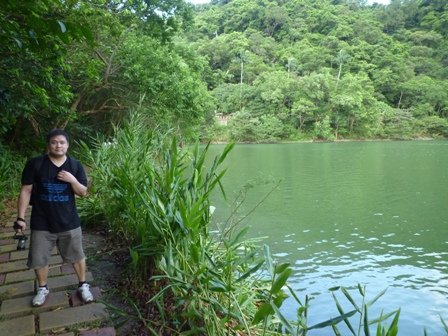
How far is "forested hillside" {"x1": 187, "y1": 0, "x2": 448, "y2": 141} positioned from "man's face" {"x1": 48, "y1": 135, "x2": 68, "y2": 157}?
29760mm

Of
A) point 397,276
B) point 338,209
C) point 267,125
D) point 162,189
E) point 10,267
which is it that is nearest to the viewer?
point 162,189

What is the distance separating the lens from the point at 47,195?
2.21 metres

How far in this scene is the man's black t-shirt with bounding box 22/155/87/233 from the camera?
220 centimetres

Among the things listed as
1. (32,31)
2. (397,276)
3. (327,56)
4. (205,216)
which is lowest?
(397,276)

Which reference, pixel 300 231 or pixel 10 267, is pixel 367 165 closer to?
pixel 300 231

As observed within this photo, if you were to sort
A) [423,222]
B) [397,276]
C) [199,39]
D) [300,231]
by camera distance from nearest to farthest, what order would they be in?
[397,276] → [300,231] → [423,222] → [199,39]

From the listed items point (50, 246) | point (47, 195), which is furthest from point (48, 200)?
point (50, 246)

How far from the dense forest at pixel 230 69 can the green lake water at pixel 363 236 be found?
10.1 feet

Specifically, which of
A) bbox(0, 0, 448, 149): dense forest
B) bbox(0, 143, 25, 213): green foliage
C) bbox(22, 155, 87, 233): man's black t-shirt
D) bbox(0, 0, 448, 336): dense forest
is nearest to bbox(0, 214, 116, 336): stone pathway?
bbox(0, 0, 448, 336): dense forest

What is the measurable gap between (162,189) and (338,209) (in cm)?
796

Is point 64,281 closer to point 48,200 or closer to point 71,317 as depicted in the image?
point 71,317

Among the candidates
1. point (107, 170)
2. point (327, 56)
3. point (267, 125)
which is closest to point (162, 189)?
point (107, 170)

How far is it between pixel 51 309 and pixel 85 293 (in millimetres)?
200

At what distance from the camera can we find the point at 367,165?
60.3 ft
